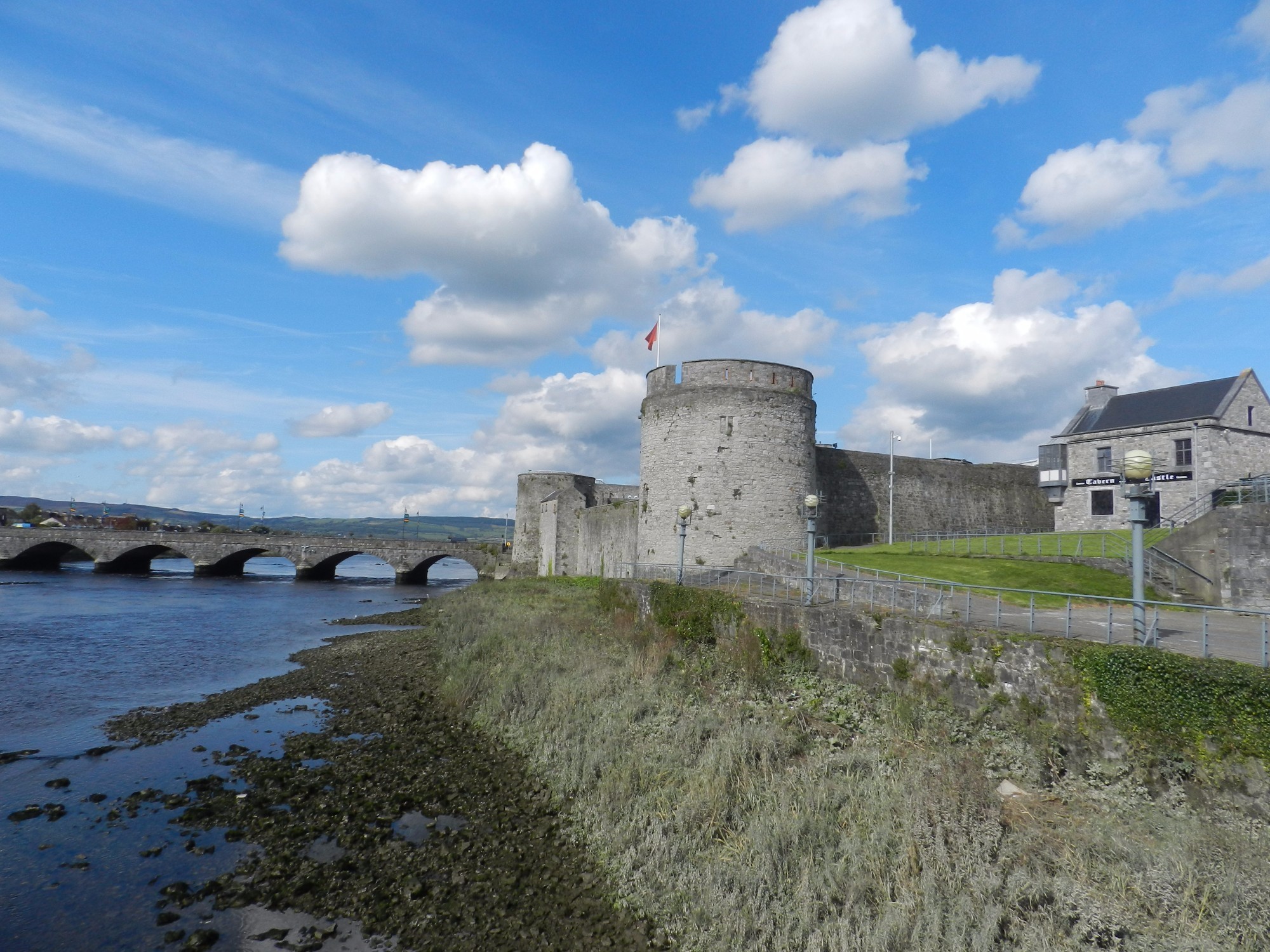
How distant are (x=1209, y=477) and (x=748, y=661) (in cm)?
2184

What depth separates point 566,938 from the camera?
645 cm

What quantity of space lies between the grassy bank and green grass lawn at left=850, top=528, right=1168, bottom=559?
1392cm

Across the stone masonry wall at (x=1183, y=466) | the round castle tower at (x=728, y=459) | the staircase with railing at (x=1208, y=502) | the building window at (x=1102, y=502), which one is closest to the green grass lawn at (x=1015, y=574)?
the round castle tower at (x=728, y=459)

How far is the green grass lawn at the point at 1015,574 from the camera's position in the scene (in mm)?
16625

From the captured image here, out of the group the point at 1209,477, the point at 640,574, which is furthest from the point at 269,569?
the point at 1209,477

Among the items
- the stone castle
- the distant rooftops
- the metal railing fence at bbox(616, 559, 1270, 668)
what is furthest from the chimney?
the metal railing fence at bbox(616, 559, 1270, 668)

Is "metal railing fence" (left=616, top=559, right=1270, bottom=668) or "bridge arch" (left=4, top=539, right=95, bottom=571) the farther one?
"bridge arch" (left=4, top=539, right=95, bottom=571)

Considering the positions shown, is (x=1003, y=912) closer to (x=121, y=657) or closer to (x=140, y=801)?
(x=140, y=801)

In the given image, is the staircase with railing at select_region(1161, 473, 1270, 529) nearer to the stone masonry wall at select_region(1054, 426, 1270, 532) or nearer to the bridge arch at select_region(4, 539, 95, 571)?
the stone masonry wall at select_region(1054, 426, 1270, 532)

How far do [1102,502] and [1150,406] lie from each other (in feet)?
14.2

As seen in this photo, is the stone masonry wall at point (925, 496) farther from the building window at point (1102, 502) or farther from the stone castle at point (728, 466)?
the building window at point (1102, 502)

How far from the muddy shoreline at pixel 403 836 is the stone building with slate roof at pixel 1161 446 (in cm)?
2523

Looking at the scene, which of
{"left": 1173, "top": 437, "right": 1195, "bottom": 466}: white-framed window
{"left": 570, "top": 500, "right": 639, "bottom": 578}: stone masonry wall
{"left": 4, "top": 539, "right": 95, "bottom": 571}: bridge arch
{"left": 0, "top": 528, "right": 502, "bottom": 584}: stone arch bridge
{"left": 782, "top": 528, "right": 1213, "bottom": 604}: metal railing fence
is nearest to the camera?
{"left": 782, "top": 528, "right": 1213, "bottom": 604}: metal railing fence

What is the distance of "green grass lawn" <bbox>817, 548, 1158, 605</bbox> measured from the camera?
54.5ft
